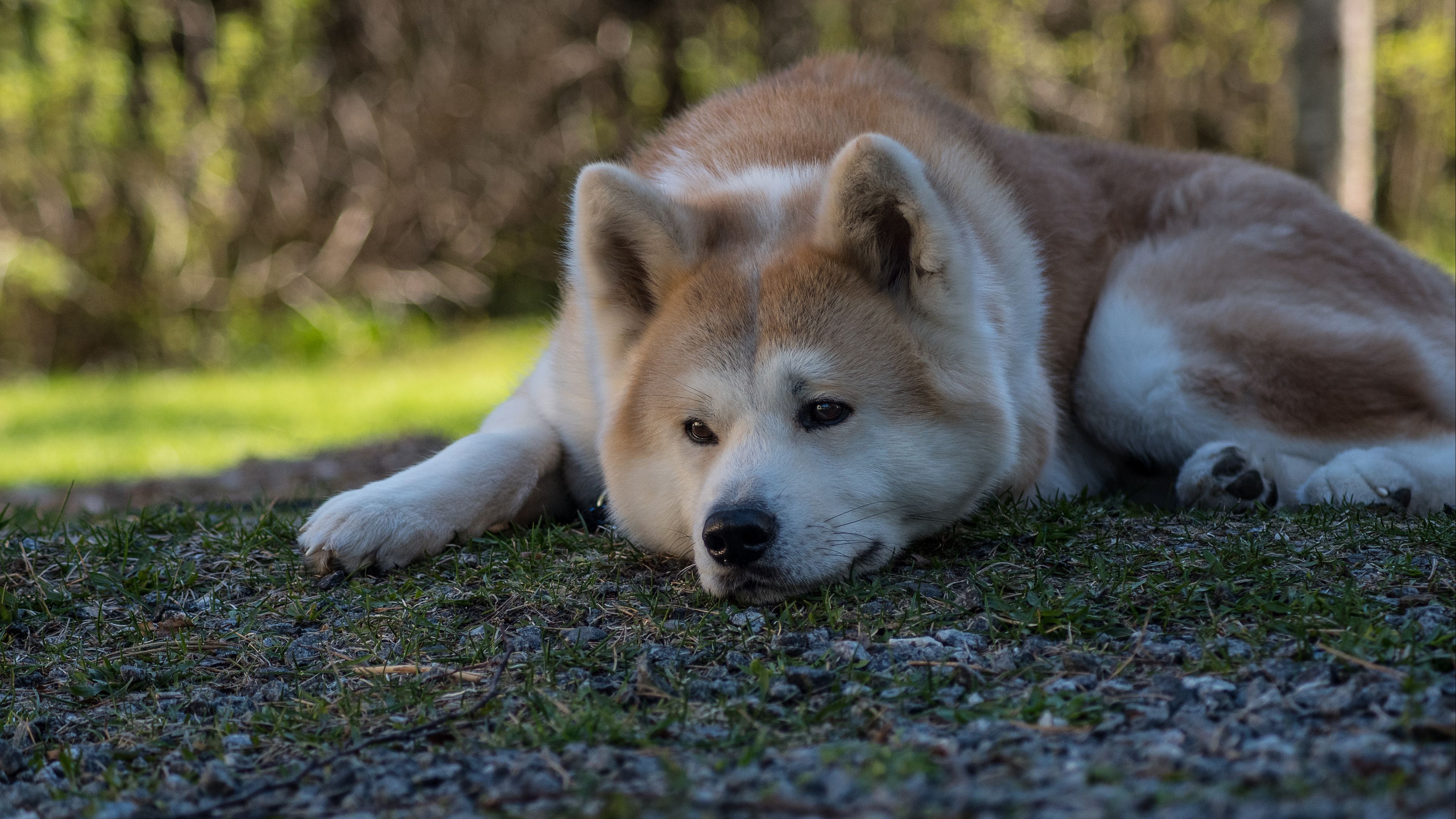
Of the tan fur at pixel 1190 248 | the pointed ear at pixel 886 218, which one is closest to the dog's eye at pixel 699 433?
the pointed ear at pixel 886 218

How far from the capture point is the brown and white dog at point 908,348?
10.3ft

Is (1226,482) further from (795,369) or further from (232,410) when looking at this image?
(232,410)

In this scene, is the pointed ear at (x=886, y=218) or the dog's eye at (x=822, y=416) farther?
the dog's eye at (x=822, y=416)

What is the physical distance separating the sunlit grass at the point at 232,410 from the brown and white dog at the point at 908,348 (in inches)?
114

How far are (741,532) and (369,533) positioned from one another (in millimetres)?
1168

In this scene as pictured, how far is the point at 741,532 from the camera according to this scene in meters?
2.90

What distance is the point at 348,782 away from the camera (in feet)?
7.39

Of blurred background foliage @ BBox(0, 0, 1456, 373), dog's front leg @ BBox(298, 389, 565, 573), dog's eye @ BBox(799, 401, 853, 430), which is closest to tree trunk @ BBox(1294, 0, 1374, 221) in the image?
blurred background foliage @ BBox(0, 0, 1456, 373)

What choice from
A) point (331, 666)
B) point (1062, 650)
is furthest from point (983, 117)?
point (331, 666)

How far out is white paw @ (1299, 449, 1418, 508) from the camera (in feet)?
12.1

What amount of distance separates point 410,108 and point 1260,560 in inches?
403

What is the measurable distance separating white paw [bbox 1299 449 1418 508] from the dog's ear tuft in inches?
80.6

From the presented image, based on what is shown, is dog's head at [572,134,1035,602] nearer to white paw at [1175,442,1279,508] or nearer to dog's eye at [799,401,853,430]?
dog's eye at [799,401,853,430]

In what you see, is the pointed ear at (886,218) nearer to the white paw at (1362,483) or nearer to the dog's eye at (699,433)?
the dog's eye at (699,433)
